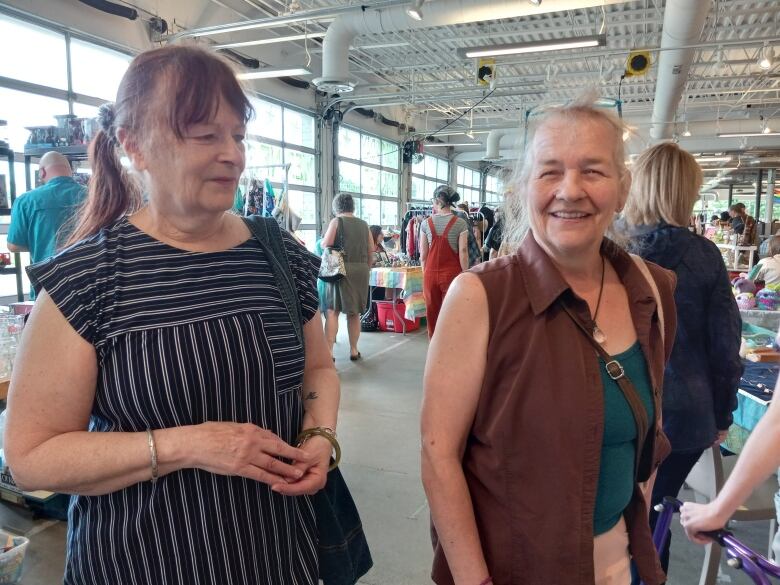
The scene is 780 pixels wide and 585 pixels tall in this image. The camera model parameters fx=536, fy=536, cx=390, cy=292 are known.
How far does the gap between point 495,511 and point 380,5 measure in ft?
19.6

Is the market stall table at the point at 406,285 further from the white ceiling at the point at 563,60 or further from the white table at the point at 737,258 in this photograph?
the white table at the point at 737,258

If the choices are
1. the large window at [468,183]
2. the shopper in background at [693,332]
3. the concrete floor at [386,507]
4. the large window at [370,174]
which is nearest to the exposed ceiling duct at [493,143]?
the large window at [370,174]

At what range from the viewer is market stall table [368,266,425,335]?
6.71 meters

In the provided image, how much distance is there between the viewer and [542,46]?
5602mm

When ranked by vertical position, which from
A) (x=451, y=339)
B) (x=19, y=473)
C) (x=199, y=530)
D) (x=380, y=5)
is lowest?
(x=199, y=530)

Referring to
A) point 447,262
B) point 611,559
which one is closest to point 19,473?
point 611,559

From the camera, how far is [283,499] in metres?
1.00

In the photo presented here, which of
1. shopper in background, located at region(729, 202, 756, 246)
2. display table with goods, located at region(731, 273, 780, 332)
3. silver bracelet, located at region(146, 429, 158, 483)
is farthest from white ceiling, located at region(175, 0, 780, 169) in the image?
silver bracelet, located at region(146, 429, 158, 483)

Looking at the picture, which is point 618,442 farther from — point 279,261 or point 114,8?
point 114,8

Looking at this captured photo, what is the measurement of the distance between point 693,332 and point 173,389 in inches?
63.4

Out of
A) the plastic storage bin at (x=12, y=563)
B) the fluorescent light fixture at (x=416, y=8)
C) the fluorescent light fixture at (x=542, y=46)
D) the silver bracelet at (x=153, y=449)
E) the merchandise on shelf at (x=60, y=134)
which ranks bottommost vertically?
the plastic storage bin at (x=12, y=563)

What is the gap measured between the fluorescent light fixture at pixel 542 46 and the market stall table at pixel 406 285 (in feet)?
8.59

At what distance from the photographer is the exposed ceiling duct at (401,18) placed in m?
5.38

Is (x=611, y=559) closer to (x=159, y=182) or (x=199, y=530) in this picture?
(x=199, y=530)
